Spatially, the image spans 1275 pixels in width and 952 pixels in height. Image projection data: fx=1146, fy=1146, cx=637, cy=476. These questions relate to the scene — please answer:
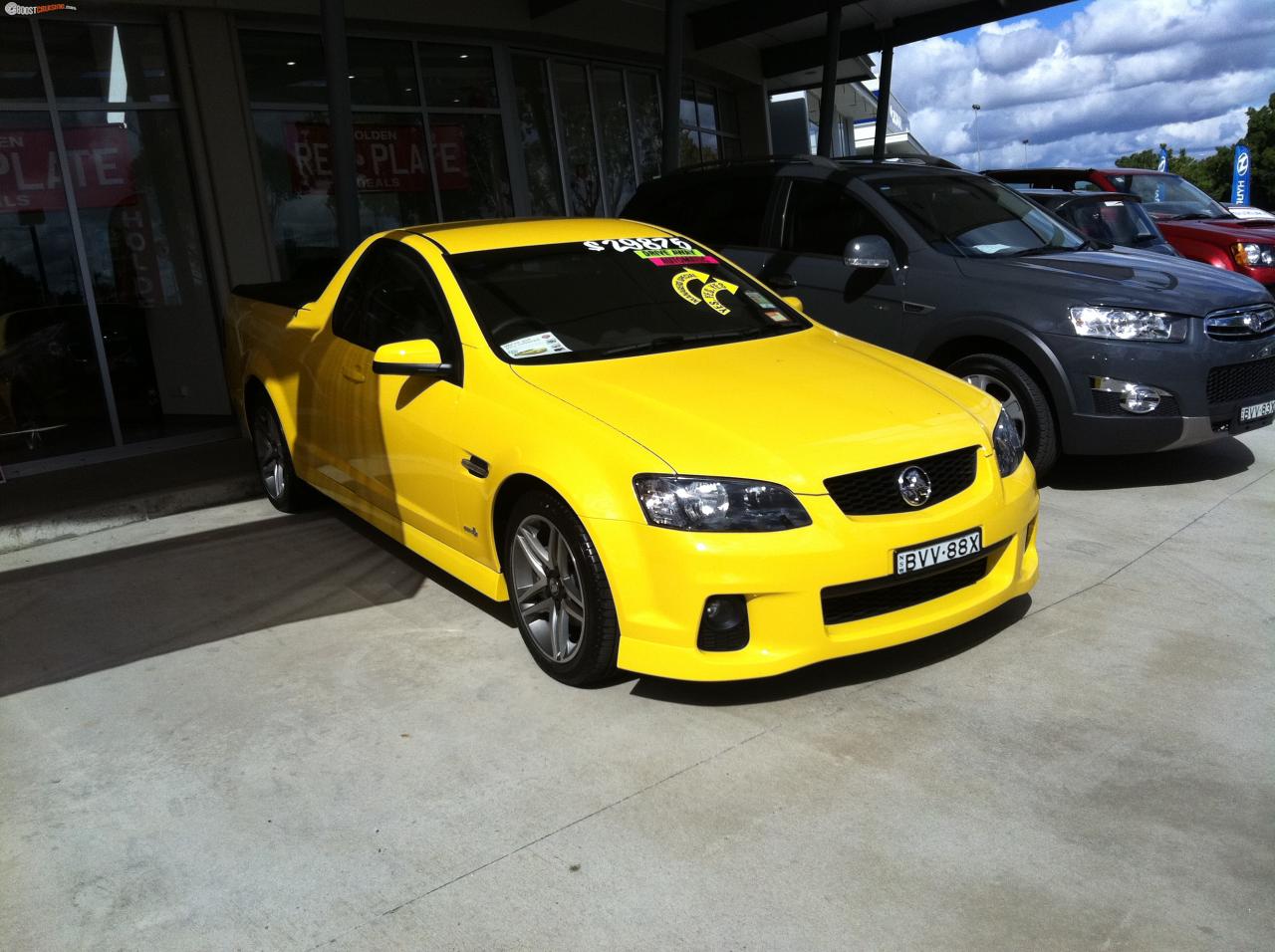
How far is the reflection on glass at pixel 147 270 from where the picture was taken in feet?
30.8

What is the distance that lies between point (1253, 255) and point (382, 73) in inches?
362

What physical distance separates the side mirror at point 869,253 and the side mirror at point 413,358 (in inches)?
116

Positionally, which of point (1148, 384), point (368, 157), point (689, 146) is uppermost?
point (689, 146)

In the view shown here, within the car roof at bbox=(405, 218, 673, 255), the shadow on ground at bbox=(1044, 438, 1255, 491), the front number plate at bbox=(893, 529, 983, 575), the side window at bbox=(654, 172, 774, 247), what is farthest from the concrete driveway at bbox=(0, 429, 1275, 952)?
the side window at bbox=(654, 172, 774, 247)

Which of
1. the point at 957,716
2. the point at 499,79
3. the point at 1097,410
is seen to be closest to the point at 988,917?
the point at 957,716

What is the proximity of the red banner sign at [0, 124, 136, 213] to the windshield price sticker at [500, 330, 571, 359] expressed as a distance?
20.7 feet

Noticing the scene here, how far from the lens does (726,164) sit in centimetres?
800

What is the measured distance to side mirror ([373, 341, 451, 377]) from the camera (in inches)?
178

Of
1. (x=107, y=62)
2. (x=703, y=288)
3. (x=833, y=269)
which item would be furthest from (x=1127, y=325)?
(x=107, y=62)

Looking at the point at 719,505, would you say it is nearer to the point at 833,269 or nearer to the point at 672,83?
the point at 833,269

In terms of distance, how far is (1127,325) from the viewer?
19.6ft

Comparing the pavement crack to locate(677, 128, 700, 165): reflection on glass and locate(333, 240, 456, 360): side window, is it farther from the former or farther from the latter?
locate(677, 128, 700, 165): reflection on glass

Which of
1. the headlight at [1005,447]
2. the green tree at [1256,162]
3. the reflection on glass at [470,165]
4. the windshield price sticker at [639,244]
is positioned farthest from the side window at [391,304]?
the green tree at [1256,162]

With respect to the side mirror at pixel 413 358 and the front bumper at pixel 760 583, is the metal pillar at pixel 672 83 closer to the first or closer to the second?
the side mirror at pixel 413 358
